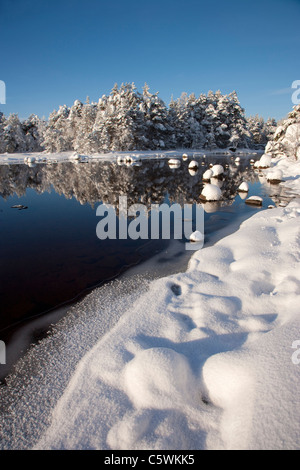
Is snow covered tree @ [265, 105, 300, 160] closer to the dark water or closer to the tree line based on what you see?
the dark water

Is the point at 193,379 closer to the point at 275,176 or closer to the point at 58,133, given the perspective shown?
the point at 275,176

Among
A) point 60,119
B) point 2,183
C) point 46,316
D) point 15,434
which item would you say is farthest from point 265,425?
point 60,119

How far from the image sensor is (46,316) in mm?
4383

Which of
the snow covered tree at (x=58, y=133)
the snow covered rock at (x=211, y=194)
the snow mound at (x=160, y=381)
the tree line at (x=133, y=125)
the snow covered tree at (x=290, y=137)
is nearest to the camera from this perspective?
the snow mound at (x=160, y=381)

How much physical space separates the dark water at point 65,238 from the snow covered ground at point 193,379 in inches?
79.6

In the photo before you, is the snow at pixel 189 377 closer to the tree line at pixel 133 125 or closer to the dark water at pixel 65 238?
the dark water at pixel 65 238

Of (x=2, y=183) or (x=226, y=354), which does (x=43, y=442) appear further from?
(x=2, y=183)

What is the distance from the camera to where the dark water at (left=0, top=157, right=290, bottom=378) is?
5.19m

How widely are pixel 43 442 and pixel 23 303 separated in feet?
9.99

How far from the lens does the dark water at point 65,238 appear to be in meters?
5.19

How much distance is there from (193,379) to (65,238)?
278 inches

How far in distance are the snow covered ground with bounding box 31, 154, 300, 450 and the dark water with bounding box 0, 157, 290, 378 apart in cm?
202

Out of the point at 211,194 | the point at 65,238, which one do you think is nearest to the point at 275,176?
the point at 211,194

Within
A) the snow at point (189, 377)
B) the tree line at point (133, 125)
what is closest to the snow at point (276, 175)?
the snow at point (189, 377)
